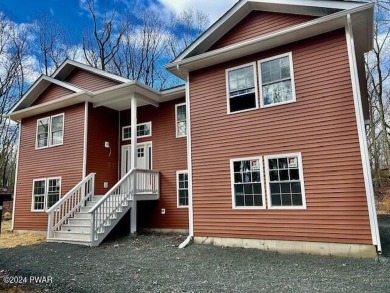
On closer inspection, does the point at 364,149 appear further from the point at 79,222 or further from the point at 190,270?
the point at 79,222

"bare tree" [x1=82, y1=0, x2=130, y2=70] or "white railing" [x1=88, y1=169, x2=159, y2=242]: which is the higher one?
"bare tree" [x1=82, y1=0, x2=130, y2=70]

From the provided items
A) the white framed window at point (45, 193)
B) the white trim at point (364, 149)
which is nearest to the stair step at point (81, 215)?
the white framed window at point (45, 193)

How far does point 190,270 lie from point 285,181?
3.18 meters

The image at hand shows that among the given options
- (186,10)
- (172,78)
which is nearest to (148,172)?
(172,78)

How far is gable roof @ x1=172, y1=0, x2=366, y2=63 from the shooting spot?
7.01 metres

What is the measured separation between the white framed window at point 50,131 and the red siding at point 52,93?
798 millimetres

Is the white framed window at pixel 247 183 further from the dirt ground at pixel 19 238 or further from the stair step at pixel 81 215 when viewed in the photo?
the dirt ground at pixel 19 238

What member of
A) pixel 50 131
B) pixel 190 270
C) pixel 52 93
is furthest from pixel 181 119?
pixel 190 270

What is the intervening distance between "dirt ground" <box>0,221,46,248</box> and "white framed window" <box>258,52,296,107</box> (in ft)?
28.5

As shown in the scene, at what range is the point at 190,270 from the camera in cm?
570

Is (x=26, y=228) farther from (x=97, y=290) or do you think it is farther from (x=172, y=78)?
(x=172, y=78)

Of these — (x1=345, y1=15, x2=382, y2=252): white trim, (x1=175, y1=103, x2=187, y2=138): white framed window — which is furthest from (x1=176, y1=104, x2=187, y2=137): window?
(x1=345, y1=15, x2=382, y2=252): white trim

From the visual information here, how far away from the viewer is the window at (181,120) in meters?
11.0

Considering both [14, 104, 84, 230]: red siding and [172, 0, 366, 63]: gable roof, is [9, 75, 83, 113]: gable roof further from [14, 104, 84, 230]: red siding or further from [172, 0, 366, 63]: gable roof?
[172, 0, 366, 63]: gable roof
